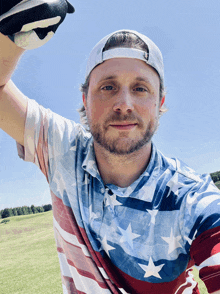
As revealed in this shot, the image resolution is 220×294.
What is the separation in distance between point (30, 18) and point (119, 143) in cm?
78

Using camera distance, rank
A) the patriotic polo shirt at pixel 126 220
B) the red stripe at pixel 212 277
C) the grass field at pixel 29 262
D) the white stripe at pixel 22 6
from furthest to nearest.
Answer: the grass field at pixel 29 262 → the patriotic polo shirt at pixel 126 220 → the red stripe at pixel 212 277 → the white stripe at pixel 22 6

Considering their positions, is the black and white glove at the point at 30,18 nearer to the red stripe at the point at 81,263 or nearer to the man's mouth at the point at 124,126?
the man's mouth at the point at 124,126

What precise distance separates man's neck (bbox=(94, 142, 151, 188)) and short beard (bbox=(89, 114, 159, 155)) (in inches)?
2.1

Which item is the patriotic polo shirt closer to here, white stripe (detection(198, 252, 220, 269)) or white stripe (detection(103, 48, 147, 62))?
white stripe (detection(198, 252, 220, 269))

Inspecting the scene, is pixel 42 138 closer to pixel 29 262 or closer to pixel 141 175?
pixel 141 175

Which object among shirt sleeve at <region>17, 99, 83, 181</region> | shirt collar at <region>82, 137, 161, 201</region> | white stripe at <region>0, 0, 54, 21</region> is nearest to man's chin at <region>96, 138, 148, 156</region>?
shirt collar at <region>82, 137, 161, 201</region>

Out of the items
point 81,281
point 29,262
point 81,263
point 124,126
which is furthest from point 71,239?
point 29,262

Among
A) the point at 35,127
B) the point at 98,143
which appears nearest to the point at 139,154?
the point at 98,143

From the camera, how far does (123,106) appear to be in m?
1.33

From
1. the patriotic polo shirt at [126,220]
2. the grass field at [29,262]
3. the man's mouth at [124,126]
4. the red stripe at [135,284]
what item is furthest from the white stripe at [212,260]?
the grass field at [29,262]

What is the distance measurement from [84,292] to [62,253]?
272 mm

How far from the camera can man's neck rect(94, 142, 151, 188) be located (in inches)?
58.4

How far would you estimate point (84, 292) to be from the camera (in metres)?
1.42

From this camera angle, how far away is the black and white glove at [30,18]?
0.90 meters
